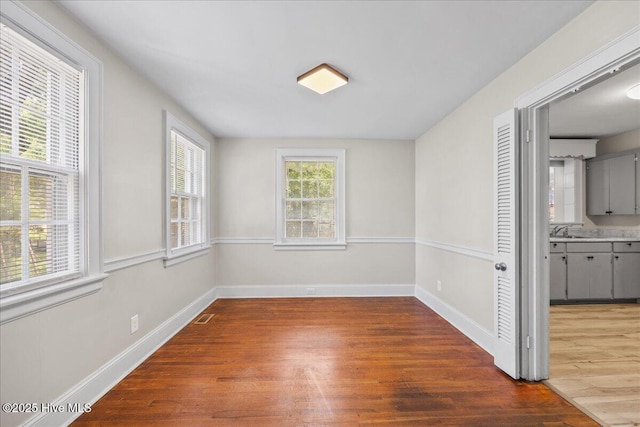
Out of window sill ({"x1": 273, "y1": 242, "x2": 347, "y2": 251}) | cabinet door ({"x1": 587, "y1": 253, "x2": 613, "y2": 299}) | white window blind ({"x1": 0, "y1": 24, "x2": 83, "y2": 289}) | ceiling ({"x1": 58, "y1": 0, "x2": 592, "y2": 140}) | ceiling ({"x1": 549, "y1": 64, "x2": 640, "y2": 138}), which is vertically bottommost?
cabinet door ({"x1": 587, "y1": 253, "x2": 613, "y2": 299})

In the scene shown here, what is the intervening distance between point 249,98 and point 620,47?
110 inches

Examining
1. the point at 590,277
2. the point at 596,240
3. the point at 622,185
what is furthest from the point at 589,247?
the point at 622,185

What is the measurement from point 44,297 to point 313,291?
3.47 m

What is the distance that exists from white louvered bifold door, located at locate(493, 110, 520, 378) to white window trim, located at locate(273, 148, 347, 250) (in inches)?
98.9

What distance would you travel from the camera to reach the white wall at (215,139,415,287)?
15.6 feet

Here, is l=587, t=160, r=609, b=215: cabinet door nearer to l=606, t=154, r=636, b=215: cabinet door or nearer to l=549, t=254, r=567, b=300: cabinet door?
l=606, t=154, r=636, b=215: cabinet door

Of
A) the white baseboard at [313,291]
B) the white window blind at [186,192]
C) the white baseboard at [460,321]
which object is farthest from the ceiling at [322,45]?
the white baseboard at [313,291]

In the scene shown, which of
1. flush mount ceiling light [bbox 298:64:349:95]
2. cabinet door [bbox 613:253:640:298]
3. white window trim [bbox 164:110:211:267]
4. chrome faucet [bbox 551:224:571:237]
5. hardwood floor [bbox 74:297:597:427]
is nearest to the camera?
hardwood floor [bbox 74:297:597:427]

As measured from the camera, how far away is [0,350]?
1469 mm

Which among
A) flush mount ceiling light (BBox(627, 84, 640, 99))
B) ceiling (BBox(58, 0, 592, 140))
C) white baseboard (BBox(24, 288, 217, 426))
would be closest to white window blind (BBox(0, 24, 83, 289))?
ceiling (BBox(58, 0, 592, 140))

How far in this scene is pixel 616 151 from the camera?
4.73m

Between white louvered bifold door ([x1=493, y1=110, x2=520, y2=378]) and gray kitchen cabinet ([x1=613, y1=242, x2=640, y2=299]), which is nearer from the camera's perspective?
white louvered bifold door ([x1=493, y1=110, x2=520, y2=378])

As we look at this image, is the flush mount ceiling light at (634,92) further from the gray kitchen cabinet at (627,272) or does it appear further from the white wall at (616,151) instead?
the gray kitchen cabinet at (627,272)

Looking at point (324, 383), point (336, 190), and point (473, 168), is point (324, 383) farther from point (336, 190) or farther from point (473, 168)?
point (336, 190)
